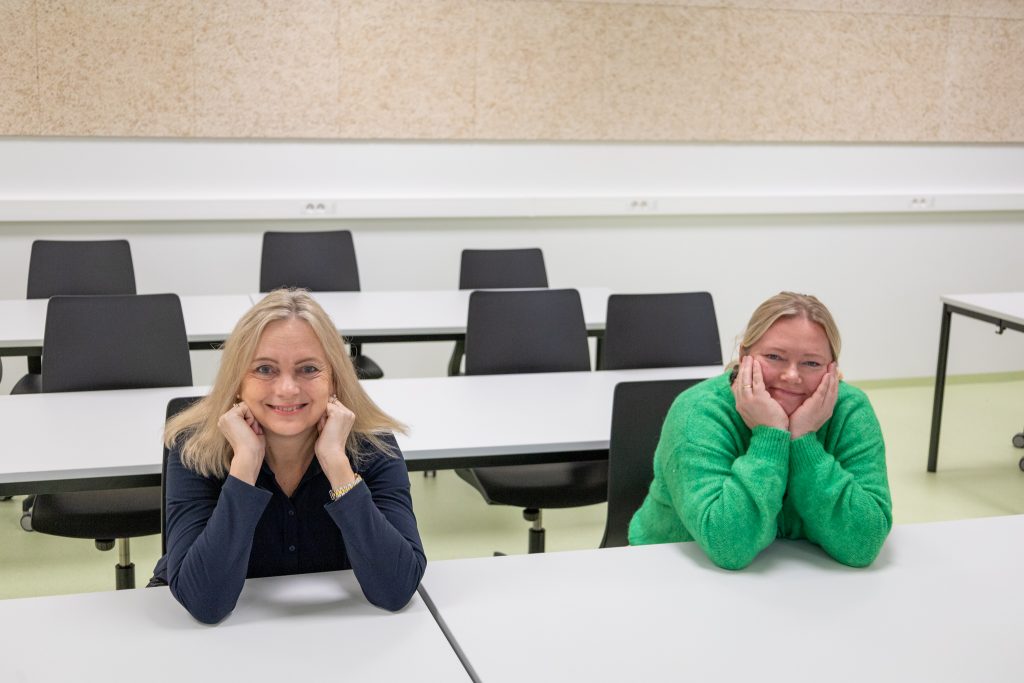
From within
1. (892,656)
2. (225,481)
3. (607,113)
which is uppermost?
(607,113)

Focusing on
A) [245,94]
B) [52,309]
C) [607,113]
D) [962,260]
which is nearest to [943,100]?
[962,260]

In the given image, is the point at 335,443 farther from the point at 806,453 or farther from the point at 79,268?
the point at 79,268

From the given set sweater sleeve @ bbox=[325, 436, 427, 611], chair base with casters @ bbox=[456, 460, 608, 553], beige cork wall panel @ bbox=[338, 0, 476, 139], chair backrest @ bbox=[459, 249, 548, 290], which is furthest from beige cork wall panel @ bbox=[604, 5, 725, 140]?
sweater sleeve @ bbox=[325, 436, 427, 611]

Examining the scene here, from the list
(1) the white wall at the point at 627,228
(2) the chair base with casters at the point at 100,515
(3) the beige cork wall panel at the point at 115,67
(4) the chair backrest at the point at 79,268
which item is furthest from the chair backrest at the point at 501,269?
(2) the chair base with casters at the point at 100,515

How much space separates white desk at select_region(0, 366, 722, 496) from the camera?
2.65 meters

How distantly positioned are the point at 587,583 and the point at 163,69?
415 centimetres

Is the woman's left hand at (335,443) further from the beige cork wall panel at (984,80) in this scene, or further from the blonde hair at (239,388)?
the beige cork wall panel at (984,80)

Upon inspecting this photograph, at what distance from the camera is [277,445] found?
208 centimetres

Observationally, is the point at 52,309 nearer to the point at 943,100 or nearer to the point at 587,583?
the point at 587,583

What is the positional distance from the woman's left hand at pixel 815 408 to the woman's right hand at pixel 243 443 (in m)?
1.04

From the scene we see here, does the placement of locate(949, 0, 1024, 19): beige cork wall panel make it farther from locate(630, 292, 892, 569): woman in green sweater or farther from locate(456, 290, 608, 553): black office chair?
locate(630, 292, 892, 569): woman in green sweater

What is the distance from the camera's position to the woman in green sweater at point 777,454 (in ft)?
6.99

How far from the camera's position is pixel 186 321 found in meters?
4.23

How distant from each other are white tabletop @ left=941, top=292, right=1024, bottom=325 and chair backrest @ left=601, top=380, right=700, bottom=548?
2.56 m
